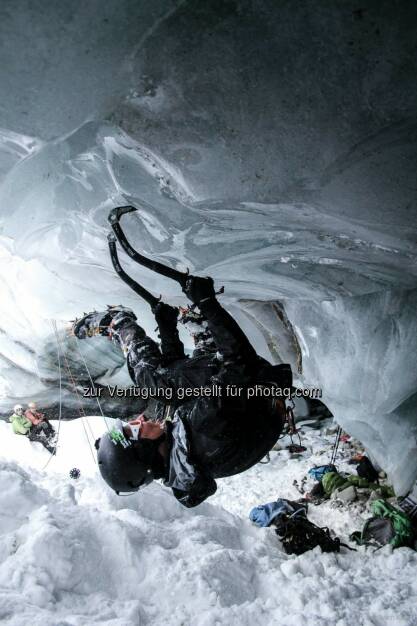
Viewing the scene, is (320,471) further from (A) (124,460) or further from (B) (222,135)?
(B) (222,135)

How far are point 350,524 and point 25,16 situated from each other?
6068 mm

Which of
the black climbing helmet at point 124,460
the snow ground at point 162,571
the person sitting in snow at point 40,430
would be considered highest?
the person sitting in snow at point 40,430

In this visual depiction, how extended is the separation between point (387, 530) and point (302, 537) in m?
1.02

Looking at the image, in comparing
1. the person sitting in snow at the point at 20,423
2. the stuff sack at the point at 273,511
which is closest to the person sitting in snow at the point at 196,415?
the stuff sack at the point at 273,511

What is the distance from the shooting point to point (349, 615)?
2781 millimetres

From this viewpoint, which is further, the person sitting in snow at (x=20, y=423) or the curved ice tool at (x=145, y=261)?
the person sitting in snow at (x=20, y=423)

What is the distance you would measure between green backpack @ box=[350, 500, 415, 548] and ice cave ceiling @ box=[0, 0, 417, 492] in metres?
2.29

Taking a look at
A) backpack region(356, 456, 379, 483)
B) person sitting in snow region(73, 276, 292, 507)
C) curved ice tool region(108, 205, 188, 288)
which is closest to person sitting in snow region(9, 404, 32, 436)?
person sitting in snow region(73, 276, 292, 507)

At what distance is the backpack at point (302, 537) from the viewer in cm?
414

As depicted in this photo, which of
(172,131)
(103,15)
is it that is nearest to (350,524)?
(172,131)

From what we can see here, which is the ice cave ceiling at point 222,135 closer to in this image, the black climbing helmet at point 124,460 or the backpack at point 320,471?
the black climbing helmet at point 124,460

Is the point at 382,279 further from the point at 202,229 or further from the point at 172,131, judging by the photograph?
the point at 172,131

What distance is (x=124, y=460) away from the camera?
2834mm

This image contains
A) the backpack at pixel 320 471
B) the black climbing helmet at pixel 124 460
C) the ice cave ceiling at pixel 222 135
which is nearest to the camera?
the ice cave ceiling at pixel 222 135
